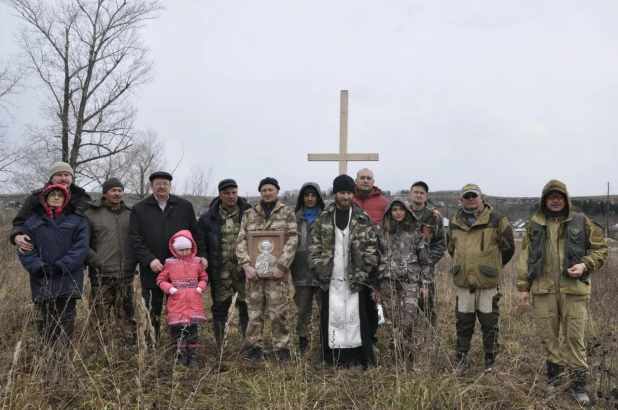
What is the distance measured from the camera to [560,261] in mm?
4434

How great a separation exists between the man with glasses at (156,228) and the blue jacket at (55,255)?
0.65m

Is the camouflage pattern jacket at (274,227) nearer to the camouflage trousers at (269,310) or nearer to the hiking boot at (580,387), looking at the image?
the camouflage trousers at (269,310)

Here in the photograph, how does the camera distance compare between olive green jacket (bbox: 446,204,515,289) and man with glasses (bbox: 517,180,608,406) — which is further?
olive green jacket (bbox: 446,204,515,289)

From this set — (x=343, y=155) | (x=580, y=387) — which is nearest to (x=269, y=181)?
(x=343, y=155)

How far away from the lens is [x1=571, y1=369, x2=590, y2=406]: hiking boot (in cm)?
409

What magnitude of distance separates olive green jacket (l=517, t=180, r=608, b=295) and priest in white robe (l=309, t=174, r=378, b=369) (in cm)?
151

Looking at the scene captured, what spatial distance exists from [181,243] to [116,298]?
3.62 feet

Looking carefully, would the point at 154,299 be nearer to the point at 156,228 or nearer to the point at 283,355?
the point at 156,228


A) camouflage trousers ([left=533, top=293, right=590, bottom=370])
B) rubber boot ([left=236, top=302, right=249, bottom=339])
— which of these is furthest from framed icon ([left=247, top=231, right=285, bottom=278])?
camouflage trousers ([left=533, top=293, right=590, bottom=370])

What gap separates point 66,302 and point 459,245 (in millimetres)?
3901

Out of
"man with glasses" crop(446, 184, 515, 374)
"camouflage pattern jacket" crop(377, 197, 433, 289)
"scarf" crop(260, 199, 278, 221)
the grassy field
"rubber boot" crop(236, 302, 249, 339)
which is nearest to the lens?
the grassy field

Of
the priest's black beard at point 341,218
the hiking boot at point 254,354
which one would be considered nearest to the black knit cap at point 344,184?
the priest's black beard at point 341,218

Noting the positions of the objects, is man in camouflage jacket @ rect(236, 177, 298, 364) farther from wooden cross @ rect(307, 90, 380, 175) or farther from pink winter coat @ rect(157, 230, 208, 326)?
wooden cross @ rect(307, 90, 380, 175)

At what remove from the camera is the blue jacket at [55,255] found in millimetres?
4277
